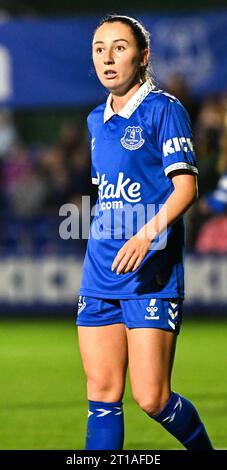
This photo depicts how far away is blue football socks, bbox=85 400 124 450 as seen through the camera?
5.05m

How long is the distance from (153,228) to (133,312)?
409 millimetres

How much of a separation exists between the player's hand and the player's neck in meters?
0.66

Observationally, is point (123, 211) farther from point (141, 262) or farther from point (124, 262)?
point (124, 262)

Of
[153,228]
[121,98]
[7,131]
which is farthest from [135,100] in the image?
[7,131]

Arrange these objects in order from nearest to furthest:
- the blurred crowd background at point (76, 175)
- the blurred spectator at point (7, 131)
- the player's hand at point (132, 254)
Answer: the player's hand at point (132, 254) → the blurred crowd background at point (76, 175) → the blurred spectator at point (7, 131)

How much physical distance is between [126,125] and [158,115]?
16 centimetres

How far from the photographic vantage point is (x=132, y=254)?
4793 millimetres

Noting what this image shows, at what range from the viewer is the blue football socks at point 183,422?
16.6ft

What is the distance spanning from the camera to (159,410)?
16.4 ft

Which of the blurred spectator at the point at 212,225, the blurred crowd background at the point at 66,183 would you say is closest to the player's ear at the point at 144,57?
the blurred crowd background at the point at 66,183

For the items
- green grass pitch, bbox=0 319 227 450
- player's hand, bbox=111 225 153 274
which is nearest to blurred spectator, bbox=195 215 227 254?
green grass pitch, bbox=0 319 227 450

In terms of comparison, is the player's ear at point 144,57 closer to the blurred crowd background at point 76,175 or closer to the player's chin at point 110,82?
the player's chin at point 110,82

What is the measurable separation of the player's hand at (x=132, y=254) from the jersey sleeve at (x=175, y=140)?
0.33 m
